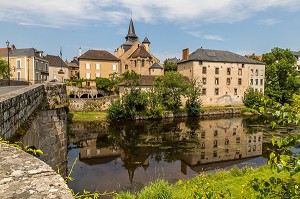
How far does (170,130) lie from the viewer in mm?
26641

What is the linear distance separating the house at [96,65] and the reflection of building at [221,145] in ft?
87.1

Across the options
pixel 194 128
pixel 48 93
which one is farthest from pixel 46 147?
pixel 194 128

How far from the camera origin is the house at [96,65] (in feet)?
156

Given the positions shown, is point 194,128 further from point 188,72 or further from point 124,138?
point 188,72

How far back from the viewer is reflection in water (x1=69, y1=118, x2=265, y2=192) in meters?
14.6

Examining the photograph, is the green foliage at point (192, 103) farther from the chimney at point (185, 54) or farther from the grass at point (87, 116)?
the grass at point (87, 116)

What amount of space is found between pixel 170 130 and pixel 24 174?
25.1m

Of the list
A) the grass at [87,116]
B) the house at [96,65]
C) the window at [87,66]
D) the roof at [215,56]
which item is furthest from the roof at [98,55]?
the grass at [87,116]

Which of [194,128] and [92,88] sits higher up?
[92,88]

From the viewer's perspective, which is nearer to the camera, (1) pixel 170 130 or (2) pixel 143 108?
(1) pixel 170 130

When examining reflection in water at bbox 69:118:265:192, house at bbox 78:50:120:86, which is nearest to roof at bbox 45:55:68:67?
house at bbox 78:50:120:86

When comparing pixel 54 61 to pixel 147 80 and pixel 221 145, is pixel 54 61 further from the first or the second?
pixel 221 145

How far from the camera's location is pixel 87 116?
32.2 meters

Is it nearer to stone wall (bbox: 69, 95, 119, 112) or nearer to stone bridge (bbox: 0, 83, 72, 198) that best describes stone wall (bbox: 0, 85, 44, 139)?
stone bridge (bbox: 0, 83, 72, 198)
